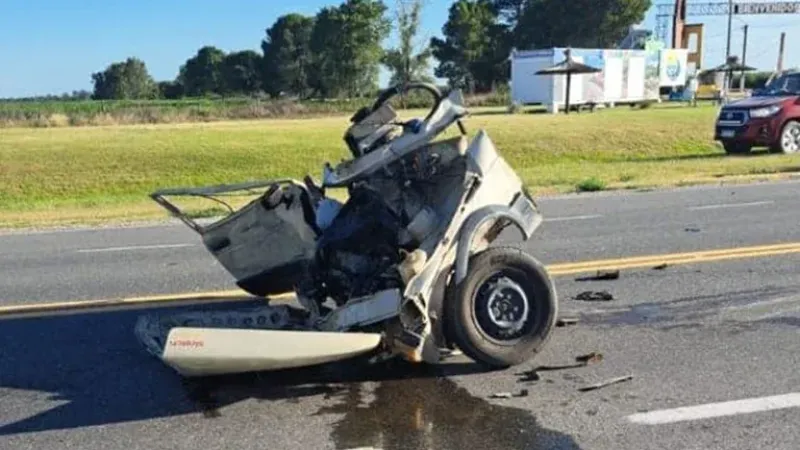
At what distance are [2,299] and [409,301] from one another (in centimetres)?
435

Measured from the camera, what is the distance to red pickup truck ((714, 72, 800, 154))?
21.9m

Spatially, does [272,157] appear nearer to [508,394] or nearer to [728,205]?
[728,205]

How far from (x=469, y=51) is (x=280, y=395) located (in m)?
86.9

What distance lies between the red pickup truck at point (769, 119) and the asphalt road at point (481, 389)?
1523 cm

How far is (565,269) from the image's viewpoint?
8.27 metres

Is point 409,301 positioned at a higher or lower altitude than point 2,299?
higher

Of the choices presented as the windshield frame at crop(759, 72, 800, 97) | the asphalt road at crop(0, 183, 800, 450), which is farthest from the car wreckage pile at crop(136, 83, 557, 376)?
the windshield frame at crop(759, 72, 800, 97)

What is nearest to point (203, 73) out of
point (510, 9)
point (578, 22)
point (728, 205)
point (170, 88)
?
point (170, 88)

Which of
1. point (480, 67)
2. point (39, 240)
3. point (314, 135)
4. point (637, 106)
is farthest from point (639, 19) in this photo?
point (39, 240)

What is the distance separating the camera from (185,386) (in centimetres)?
516

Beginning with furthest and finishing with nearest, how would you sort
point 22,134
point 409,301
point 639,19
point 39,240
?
point 639,19, point 22,134, point 39,240, point 409,301

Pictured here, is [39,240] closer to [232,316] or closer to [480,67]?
[232,316]

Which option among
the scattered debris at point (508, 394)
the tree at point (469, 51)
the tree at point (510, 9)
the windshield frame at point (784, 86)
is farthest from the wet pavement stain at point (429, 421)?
the tree at point (510, 9)

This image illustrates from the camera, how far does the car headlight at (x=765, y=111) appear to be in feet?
71.6
